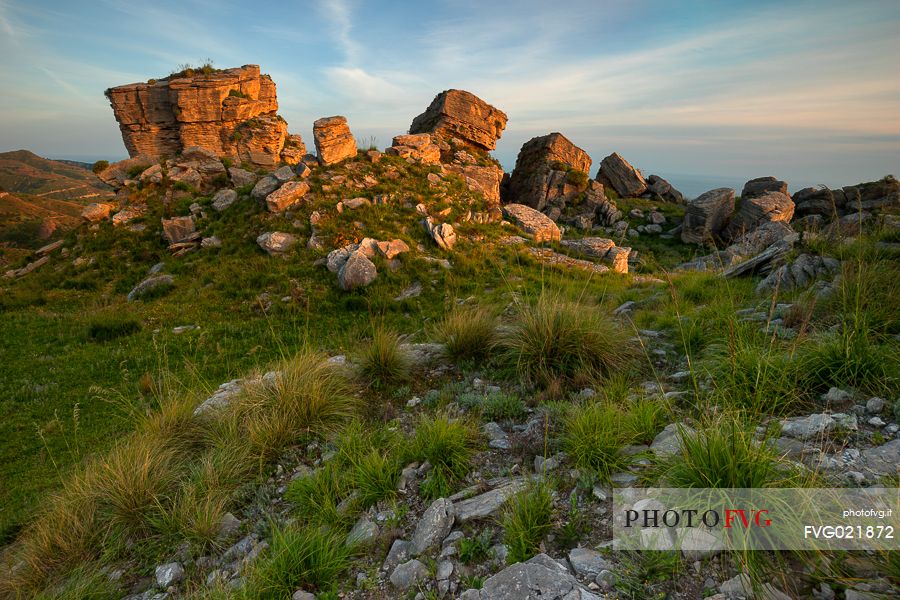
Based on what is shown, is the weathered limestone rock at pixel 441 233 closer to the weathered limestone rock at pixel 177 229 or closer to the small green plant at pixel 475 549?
the weathered limestone rock at pixel 177 229

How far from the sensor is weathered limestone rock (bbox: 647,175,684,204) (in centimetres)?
5328

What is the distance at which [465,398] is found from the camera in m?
6.18

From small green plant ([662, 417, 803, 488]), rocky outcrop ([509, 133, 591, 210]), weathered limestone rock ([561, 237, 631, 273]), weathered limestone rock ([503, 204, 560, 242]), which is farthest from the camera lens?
rocky outcrop ([509, 133, 591, 210])

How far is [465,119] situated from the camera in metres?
37.2

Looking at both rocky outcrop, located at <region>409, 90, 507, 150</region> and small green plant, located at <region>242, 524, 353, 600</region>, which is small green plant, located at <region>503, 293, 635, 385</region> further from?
rocky outcrop, located at <region>409, 90, 507, 150</region>

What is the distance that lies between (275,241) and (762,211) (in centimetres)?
4187

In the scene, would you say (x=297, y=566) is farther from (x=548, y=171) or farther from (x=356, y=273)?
(x=548, y=171)

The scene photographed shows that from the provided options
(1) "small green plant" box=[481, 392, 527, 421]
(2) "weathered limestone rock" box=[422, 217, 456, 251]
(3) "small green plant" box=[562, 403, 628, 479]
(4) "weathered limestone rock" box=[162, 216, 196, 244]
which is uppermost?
(4) "weathered limestone rock" box=[162, 216, 196, 244]

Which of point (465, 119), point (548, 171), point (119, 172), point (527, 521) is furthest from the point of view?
point (548, 171)

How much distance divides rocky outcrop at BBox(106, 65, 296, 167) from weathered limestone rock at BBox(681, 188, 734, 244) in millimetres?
40295

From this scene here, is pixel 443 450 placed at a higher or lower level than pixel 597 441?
lower

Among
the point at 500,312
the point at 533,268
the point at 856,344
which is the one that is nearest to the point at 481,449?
the point at 856,344

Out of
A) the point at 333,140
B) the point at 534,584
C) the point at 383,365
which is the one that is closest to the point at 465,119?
the point at 333,140

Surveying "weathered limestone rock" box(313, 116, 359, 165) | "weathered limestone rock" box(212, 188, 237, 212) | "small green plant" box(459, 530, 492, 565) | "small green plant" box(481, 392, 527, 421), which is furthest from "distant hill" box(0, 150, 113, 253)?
"small green plant" box(459, 530, 492, 565)
